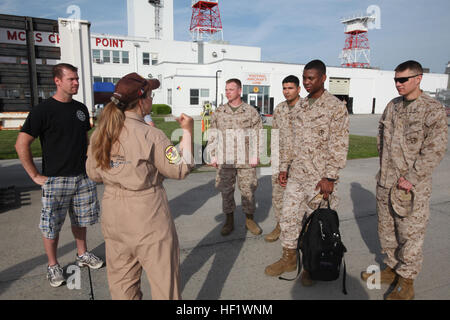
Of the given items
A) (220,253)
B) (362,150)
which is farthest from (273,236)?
(362,150)

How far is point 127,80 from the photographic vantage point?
193 centimetres

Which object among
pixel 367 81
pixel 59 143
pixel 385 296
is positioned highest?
pixel 367 81

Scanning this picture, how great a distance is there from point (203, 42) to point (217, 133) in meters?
40.7

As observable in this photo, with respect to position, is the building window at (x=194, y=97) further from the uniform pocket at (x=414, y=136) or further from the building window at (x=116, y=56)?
the uniform pocket at (x=414, y=136)

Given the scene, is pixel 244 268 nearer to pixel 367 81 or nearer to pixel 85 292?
pixel 85 292

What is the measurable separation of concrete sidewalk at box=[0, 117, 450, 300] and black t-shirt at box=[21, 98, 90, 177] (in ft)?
3.89

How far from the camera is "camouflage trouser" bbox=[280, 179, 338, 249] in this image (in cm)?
328

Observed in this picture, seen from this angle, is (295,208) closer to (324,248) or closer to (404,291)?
(324,248)

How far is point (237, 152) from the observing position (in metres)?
4.46

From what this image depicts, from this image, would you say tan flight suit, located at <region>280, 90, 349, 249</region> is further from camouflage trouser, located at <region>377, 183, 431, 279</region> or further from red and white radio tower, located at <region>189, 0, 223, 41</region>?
red and white radio tower, located at <region>189, 0, 223, 41</region>

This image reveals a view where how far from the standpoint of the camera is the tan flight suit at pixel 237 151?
14.7 feet

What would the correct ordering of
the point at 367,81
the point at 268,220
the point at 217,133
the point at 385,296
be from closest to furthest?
the point at 385,296 < the point at 217,133 < the point at 268,220 < the point at 367,81

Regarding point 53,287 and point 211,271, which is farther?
point 211,271
